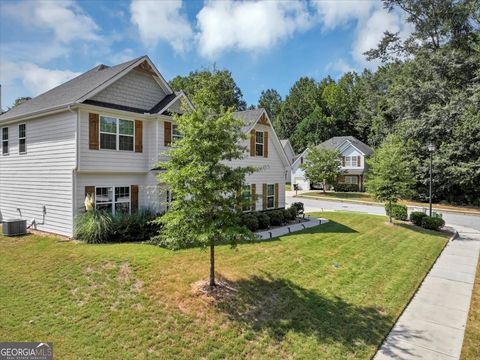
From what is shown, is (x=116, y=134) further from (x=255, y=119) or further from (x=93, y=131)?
(x=255, y=119)

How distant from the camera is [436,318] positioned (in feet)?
27.2

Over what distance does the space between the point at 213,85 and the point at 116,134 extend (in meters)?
30.3

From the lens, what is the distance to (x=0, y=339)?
6.43 m

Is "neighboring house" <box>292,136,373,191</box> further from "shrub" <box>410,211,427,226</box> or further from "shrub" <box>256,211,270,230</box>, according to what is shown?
"shrub" <box>256,211,270,230</box>

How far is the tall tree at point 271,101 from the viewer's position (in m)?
85.2

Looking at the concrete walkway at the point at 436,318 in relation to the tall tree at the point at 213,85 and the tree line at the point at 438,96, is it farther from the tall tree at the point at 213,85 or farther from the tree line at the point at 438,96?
the tall tree at the point at 213,85

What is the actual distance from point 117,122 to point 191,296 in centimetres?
978

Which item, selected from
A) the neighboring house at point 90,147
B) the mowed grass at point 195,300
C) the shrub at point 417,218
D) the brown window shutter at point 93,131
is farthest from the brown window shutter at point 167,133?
the shrub at point 417,218

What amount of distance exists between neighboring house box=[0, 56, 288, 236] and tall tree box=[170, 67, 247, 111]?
14.0m

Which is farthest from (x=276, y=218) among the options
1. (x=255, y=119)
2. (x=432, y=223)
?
(x=432, y=223)

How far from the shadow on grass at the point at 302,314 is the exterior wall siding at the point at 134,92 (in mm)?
10768

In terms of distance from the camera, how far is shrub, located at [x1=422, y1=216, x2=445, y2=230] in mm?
19734

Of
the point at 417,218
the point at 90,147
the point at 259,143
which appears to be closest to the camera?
the point at 90,147

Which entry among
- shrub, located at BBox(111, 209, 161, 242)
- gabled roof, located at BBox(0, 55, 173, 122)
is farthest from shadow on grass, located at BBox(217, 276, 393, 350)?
gabled roof, located at BBox(0, 55, 173, 122)
